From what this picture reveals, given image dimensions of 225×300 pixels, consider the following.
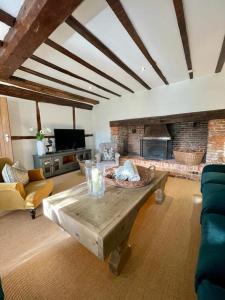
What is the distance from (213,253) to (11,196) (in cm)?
218

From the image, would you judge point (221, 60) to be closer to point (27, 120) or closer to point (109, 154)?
point (109, 154)

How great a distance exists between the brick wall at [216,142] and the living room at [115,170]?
0.8 inches

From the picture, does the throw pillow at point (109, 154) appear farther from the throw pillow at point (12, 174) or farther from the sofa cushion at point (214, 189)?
the sofa cushion at point (214, 189)

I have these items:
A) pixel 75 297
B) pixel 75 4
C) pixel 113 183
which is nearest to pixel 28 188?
pixel 113 183

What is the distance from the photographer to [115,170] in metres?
2.00

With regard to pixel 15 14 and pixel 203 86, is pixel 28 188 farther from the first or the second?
pixel 203 86

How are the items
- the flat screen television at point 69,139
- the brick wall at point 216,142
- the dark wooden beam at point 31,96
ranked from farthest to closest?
the flat screen television at point 69,139 < the dark wooden beam at point 31,96 < the brick wall at point 216,142

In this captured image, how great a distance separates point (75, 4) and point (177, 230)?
2.43 metres

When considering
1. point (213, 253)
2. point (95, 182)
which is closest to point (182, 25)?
point (95, 182)

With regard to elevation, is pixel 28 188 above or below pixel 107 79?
below

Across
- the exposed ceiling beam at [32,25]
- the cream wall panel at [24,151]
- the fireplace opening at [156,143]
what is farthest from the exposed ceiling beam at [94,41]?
the cream wall panel at [24,151]

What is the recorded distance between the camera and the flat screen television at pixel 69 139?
4129 mm

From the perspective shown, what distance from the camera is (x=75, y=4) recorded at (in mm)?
1106

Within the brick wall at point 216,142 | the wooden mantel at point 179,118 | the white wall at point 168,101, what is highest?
the white wall at point 168,101
